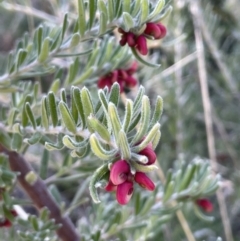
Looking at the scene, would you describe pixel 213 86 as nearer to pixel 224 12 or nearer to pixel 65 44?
pixel 224 12

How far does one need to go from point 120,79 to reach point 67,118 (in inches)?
12.0

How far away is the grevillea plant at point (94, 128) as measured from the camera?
440 millimetres

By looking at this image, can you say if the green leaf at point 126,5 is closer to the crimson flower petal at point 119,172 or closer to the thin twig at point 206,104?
the crimson flower petal at point 119,172

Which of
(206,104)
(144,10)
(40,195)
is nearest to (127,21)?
(144,10)

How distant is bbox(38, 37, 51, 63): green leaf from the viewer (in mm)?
632

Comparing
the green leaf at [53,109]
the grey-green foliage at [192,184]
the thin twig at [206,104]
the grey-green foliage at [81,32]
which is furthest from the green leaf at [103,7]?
the thin twig at [206,104]

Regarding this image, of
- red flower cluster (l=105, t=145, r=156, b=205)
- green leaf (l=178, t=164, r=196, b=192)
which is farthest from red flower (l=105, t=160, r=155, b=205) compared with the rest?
green leaf (l=178, t=164, r=196, b=192)

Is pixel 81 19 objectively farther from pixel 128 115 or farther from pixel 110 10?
pixel 128 115

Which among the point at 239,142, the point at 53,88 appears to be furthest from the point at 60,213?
the point at 239,142

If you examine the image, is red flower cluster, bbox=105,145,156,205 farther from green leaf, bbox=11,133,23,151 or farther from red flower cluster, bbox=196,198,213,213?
red flower cluster, bbox=196,198,213,213

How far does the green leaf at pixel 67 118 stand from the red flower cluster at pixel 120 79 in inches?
10.1

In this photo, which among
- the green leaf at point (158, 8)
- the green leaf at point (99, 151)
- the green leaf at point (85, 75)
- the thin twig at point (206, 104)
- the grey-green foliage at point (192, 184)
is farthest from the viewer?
the thin twig at point (206, 104)

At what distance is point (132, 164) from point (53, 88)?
29cm

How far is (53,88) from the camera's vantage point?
2.29ft
